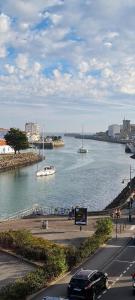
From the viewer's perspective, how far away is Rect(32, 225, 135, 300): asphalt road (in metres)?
17.4

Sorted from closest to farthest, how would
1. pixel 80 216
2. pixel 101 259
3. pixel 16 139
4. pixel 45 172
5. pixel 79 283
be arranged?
pixel 79 283
pixel 101 259
pixel 80 216
pixel 45 172
pixel 16 139

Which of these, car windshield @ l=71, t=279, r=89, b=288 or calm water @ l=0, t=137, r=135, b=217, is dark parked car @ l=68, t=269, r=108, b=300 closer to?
car windshield @ l=71, t=279, r=89, b=288

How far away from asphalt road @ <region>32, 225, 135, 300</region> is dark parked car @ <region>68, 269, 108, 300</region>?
486 millimetres

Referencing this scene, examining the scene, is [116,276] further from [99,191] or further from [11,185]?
[11,185]

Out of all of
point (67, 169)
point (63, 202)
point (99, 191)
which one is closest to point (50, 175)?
point (67, 169)

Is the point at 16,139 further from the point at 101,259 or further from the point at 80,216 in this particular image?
the point at 101,259

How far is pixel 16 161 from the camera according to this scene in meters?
102

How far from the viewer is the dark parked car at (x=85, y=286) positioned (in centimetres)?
1633

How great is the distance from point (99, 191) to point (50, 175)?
22661mm

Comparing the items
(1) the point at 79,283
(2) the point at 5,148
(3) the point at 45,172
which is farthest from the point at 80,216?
(2) the point at 5,148

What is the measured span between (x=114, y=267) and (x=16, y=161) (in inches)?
3223

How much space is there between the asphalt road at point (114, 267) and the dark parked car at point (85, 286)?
1.60 ft

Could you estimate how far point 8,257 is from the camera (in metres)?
22.8

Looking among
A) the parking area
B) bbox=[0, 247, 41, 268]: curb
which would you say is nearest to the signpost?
bbox=[0, 247, 41, 268]: curb
